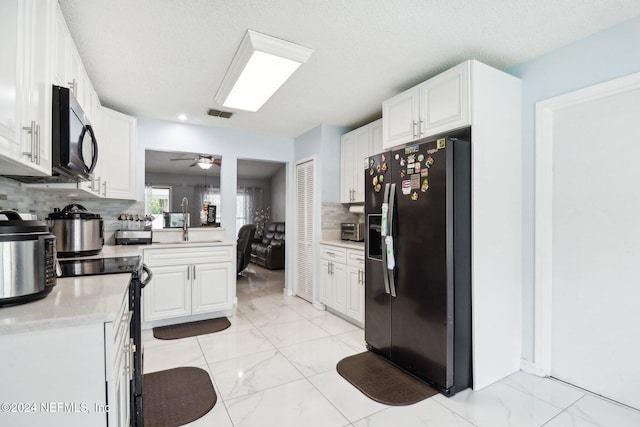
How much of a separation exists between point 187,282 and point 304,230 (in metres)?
1.69

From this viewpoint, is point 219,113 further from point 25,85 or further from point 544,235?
point 544,235

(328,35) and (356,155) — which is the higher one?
(328,35)

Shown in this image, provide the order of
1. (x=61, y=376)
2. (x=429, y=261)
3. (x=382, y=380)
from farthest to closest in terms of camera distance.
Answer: (x=382, y=380)
(x=429, y=261)
(x=61, y=376)

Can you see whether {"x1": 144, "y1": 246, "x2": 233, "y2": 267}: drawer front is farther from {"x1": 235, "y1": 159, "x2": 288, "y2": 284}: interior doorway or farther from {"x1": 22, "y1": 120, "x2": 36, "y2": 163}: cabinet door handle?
{"x1": 235, "y1": 159, "x2": 288, "y2": 284}: interior doorway

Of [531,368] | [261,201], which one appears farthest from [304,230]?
[261,201]

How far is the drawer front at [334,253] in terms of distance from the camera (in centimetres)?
351

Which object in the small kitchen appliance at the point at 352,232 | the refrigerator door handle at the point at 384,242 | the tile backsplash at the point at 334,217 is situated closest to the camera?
the refrigerator door handle at the point at 384,242

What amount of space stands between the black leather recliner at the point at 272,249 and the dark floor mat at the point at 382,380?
4.34 metres

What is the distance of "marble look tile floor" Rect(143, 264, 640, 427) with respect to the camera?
1814mm

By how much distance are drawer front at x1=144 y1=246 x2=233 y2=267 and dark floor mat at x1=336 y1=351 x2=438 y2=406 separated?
180 cm

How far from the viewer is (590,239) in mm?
2082

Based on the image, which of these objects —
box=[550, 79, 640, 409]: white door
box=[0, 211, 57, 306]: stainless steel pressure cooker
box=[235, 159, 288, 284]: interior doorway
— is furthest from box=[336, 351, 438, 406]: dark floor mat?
box=[235, 159, 288, 284]: interior doorway

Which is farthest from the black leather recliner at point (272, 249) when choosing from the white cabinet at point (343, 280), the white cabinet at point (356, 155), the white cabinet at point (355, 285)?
the white cabinet at point (355, 285)

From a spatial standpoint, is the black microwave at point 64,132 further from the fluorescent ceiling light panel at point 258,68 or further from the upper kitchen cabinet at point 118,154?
the upper kitchen cabinet at point 118,154
